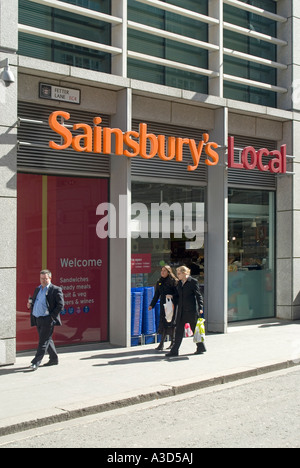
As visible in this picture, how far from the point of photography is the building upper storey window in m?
12.3

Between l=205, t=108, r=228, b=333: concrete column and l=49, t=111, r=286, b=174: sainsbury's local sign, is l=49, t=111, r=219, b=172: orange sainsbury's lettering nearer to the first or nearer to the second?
l=49, t=111, r=286, b=174: sainsbury's local sign

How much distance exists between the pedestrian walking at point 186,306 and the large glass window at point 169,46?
4.83 meters

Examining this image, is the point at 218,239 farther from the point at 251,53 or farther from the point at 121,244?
the point at 251,53

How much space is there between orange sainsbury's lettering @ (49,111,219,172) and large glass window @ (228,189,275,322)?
7.47ft

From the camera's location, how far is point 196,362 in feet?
37.2

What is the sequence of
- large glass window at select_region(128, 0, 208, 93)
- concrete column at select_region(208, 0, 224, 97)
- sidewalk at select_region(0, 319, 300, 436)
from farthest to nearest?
concrete column at select_region(208, 0, 224, 97) → large glass window at select_region(128, 0, 208, 93) → sidewalk at select_region(0, 319, 300, 436)

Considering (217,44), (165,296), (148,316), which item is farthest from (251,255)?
(217,44)

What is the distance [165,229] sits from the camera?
14.4 metres

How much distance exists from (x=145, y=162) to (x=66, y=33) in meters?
3.18

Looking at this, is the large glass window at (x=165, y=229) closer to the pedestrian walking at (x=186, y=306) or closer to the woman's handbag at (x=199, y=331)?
the pedestrian walking at (x=186, y=306)

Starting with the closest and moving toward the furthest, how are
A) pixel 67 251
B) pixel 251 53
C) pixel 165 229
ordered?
1. pixel 67 251
2. pixel 165 229
3. pixel 251 53

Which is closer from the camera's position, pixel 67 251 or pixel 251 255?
pixel 67 251

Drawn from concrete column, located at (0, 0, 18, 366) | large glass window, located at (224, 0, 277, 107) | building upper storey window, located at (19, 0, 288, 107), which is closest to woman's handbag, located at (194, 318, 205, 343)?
concrete column, located at (0, 0, 18, 366)
